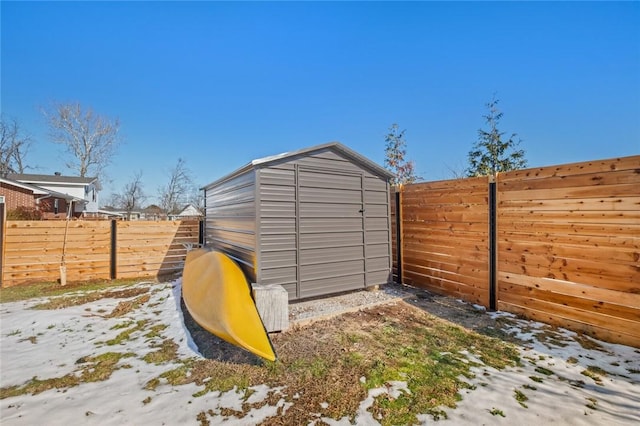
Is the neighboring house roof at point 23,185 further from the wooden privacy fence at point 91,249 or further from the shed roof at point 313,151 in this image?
the shed roof at point 313,151

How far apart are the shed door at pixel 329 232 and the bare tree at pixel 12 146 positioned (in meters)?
32.3

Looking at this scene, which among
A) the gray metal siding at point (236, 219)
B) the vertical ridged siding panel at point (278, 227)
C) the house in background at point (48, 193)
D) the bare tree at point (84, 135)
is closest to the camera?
the vertical ridged siding panel at point (278, 227)

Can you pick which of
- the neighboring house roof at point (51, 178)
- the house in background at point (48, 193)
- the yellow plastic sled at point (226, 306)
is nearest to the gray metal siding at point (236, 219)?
the yellow plastic sled at point (226, 306)

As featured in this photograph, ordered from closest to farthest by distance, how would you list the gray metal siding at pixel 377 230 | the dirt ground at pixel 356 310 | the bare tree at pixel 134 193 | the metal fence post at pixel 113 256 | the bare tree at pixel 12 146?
the dirt ground at pixel 356 310 < the gray metal siding at pixel 377 230 < the metal fence post at pixel 113 256 < the bare tree at pixel 12 146 < the bare tree at pixel 134 193

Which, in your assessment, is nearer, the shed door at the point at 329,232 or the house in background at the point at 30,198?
the shed door at the point at 329,232

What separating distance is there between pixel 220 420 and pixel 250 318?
133cm

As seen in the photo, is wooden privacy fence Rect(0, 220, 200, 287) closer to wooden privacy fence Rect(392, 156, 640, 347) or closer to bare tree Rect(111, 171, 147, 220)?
wooden privacy fence Rect(392, 156, 640, 347)

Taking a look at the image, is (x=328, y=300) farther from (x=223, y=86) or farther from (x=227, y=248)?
(x=223, y=86)

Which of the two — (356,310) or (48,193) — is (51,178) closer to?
(48,193)

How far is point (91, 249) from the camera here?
7.02m

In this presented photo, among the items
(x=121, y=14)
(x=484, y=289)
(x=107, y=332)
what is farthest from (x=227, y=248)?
(x=121, y=14)

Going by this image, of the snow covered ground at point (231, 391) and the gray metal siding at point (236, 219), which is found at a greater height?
the gray metal siding at point (236, 219)

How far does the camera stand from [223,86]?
11.5 meters

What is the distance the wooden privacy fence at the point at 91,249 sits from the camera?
651 centimetres
